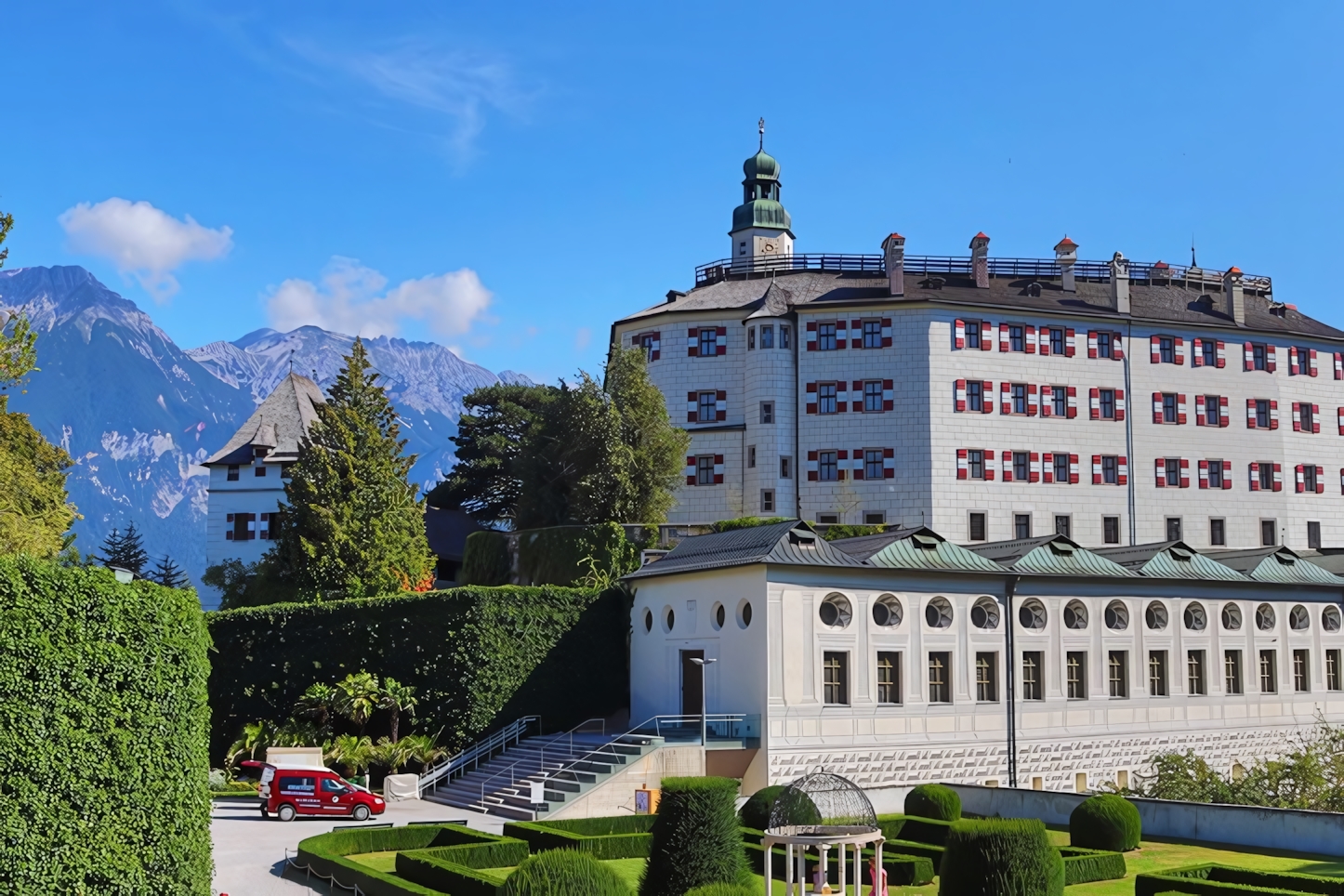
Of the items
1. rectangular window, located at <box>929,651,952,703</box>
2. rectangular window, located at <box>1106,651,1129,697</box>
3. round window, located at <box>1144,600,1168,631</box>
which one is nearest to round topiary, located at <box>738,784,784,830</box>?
rectangular window, located at <box>929,651,952,703</box>

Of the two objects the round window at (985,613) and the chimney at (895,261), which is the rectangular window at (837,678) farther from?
the chimney at (895,261)

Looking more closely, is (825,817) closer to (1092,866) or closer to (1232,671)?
(1092,866)

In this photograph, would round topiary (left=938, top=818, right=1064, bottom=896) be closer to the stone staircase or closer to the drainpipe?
the stone staircase

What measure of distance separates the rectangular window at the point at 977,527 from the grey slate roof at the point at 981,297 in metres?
9.19

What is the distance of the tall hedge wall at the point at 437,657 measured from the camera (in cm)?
4175

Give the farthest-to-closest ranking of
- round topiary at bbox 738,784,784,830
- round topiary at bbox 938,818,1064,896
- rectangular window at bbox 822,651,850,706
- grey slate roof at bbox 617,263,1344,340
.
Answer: grey slate roof at bbox 617,263,1344,340 < rectangular window at bbox 822,651,850,706 < round topiary at bbox 738,784,784,830 < round topiary at bbox 938,818,1064,896

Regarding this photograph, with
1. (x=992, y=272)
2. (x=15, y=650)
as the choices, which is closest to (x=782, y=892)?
(x=15, y=650)

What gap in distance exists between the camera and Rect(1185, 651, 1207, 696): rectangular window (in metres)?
43.9

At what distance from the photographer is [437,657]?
42.0 meters

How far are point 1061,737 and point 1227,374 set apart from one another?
95.2 ft

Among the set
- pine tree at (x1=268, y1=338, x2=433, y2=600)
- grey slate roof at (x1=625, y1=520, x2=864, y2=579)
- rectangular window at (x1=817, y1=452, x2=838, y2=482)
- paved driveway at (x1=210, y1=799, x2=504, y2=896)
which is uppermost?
rectangular window at (x1=817, y1=452, x2=838, y2=482)

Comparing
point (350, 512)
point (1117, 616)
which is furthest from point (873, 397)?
point (350, 512)

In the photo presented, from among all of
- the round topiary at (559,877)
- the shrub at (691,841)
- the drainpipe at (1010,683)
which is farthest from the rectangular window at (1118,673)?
the round topiary at (559,877)

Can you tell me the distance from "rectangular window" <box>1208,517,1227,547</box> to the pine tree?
3463 centimetres
